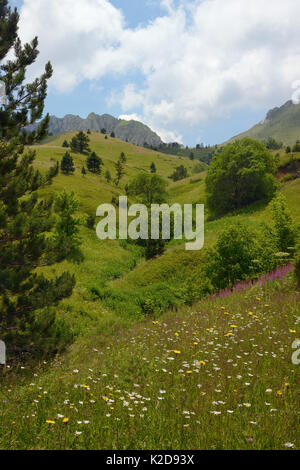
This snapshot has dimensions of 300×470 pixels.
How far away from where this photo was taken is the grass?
11.9 ft

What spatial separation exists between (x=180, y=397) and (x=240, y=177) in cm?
4707

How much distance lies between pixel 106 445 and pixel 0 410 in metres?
2.52

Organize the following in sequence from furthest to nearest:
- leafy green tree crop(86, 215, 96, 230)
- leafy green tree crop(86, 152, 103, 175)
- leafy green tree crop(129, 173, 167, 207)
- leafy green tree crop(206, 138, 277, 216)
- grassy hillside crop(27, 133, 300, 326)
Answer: leafy green tree crop(86, 152, 103, 175), leafy green tree crop(129, 173, 167, 207), leafy green tree crop(206, 138, 277, 216), leafy green tree crop(86, 215, 96, 230), grassy hillside crop(27, 133, 300, 326)

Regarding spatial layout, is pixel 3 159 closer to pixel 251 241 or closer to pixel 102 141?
pixel 251 241

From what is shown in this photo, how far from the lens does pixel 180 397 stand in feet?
15.1

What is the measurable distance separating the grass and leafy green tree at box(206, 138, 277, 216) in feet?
137

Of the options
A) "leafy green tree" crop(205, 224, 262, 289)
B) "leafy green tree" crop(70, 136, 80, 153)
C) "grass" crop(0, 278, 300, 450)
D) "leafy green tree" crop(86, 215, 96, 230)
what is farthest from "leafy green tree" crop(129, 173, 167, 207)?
"leafy green tree" crop(70, 136, 80, 153)

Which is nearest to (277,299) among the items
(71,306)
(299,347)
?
(299,347)

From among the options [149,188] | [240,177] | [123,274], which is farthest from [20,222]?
[149,188]

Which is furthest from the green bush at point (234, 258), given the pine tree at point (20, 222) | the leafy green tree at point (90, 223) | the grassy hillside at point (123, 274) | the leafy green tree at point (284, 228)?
the leafy green tree at point (90, 223)

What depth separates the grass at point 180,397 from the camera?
361 cm

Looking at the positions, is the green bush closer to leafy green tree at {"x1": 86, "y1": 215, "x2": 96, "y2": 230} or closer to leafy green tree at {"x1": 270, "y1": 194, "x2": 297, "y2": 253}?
leafy green tree at {"x1": 270, "y1": 194, "x2": 297, "y2": 253}

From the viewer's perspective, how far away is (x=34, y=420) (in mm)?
4414

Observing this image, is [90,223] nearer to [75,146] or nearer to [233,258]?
[233,258]
